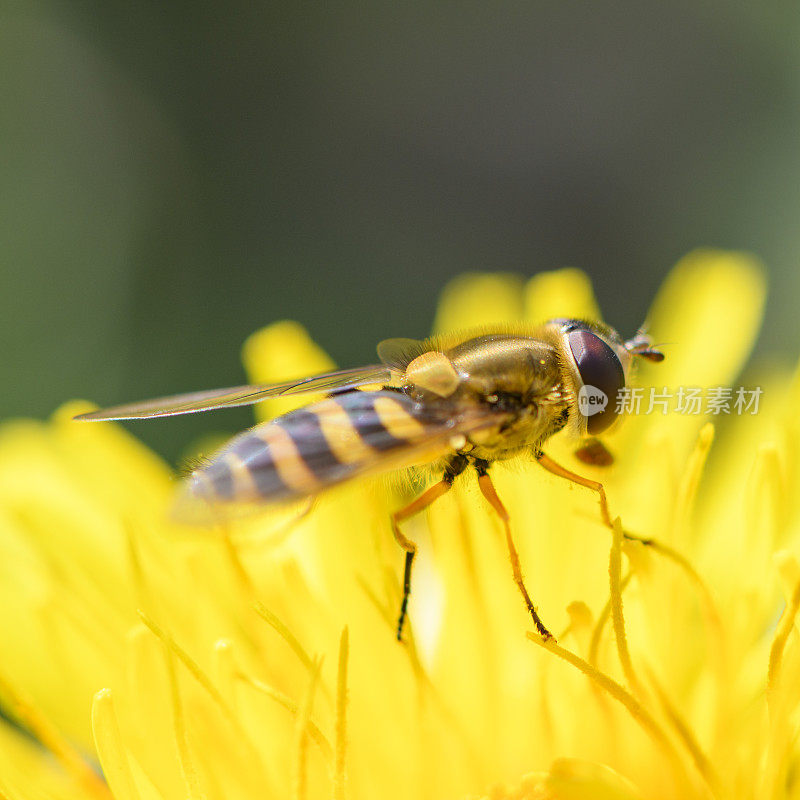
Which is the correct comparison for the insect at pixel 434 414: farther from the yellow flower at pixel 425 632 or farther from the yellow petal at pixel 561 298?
the yellow petal at pixel 561 298

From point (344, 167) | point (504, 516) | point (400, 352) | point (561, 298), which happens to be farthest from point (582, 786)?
point (344, 167)

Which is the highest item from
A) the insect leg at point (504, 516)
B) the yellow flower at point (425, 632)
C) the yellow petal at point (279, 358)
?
the yellow petal at point (279, 358)

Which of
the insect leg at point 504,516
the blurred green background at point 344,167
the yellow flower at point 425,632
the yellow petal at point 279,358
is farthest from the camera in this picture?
the blurred green background at point 344,167

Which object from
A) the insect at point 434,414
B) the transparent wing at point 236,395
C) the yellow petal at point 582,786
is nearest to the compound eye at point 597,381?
the insect at point 434,414

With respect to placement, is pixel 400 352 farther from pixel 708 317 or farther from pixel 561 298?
pixel 708 317

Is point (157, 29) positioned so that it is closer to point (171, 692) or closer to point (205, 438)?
point (205, 438)

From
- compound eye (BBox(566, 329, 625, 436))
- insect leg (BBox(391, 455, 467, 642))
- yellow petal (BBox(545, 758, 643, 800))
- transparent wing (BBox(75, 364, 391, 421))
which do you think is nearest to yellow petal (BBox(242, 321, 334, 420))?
transparent wing (BBox(75, 364, 391, 421))
